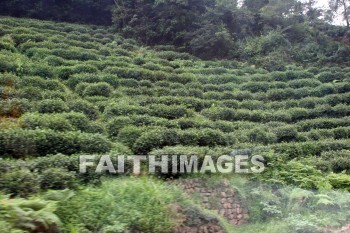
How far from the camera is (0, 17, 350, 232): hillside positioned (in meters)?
7.26

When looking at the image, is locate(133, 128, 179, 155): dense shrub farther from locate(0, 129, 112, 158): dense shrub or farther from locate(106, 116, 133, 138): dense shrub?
locate(106, 116, 133, 138): dense shrub

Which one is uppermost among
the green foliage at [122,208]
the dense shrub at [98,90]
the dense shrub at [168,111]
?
the dense shrub at [98,90]

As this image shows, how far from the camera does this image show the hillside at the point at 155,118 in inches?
286

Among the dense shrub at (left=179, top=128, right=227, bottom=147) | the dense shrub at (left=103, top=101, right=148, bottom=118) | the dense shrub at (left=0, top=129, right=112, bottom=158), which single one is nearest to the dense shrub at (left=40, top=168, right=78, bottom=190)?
the dense shrub at (left=0, top=129, right=112, bottom=158)

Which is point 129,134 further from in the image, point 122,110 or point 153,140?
point 122,110

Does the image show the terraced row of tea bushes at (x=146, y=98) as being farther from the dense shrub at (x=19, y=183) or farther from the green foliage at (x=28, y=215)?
the green foliage at (x=28, y=215)

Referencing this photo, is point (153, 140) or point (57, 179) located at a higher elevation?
point (153, 140)

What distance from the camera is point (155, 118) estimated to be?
40.2 feet

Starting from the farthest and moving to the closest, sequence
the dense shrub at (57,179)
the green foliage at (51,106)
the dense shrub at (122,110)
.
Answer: the dense shrub at (122,110)
the green foliage at (51,106)
the dense shrub at (57,179)

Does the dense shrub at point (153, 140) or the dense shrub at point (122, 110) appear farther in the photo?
the dense shrub at point (122, 110)

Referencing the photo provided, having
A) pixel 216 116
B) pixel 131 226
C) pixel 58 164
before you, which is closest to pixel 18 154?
pixel 58 164

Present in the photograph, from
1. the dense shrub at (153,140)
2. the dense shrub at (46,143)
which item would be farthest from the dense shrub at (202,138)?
the dense shrub at (46,143)

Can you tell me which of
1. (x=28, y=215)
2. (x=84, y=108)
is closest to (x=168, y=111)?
(x=84, y=108)

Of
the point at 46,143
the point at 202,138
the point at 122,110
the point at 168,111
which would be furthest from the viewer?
the point at 168,111
